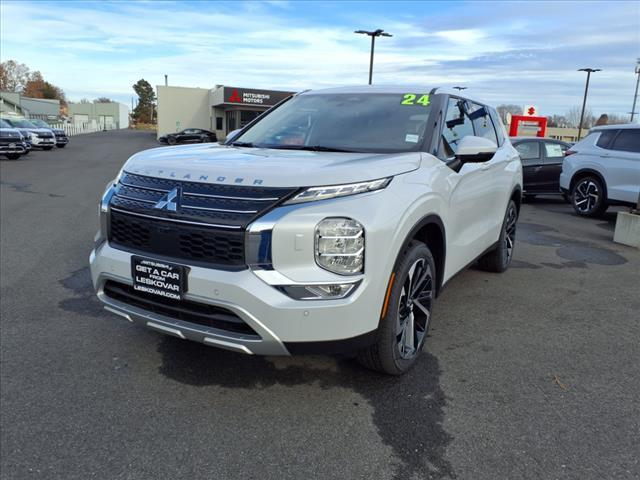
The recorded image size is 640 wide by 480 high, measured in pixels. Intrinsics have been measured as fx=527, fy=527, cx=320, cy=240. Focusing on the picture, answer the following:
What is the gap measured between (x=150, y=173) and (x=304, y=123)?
5.00ft

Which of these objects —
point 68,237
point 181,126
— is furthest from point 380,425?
point 181,126

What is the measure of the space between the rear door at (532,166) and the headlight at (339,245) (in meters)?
10.6

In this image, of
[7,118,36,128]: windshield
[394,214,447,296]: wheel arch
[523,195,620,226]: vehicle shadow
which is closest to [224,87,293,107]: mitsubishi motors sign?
[7,118,36,128]: windshield

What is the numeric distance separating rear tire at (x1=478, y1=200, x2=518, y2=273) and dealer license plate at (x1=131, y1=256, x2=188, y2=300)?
3593 mm

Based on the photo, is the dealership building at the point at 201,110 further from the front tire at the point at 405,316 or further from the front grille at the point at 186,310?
the front grille at the point at 186,310

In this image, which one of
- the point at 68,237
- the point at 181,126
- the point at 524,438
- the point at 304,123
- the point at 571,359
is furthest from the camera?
the point at 181,126

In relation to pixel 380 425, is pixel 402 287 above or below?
above

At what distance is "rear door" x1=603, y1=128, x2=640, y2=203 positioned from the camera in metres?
9.23

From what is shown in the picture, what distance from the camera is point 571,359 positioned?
3.70 metres

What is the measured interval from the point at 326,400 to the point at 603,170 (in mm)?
8774

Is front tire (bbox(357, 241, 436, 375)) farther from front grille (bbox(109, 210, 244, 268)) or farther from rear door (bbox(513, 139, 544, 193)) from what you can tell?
rear door (bbox(513, 139, 544, 193))

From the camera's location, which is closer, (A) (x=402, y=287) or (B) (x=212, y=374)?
(A) (x=402, y=287)

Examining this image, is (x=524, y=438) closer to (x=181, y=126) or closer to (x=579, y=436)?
(x=579, y=436)

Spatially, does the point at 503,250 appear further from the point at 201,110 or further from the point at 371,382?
the point at 201,110
